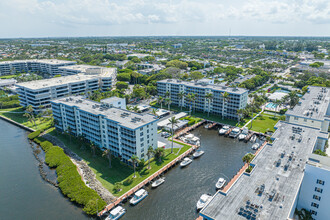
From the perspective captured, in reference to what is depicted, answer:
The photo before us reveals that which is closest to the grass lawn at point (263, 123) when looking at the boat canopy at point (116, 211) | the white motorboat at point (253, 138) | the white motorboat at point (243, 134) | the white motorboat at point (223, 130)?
the white motorboat at point (253, 138)

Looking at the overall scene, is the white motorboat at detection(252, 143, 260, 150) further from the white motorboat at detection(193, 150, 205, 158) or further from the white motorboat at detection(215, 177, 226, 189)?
the white motorboat at detection(215, 177, 226, 189)

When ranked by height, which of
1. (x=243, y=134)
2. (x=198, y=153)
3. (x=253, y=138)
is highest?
(x=243, y=134)

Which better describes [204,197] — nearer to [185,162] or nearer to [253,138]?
[185,162]

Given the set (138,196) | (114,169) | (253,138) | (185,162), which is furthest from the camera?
(253,138)

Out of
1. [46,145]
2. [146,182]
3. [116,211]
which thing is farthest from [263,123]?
[46,145]

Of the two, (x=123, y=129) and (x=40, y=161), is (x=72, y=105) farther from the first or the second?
(x=123, y=129)

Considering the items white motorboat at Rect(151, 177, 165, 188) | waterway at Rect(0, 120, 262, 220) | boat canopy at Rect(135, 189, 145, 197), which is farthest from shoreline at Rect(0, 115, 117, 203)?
white motorboat at Rect(151, 177, 165, 188)
